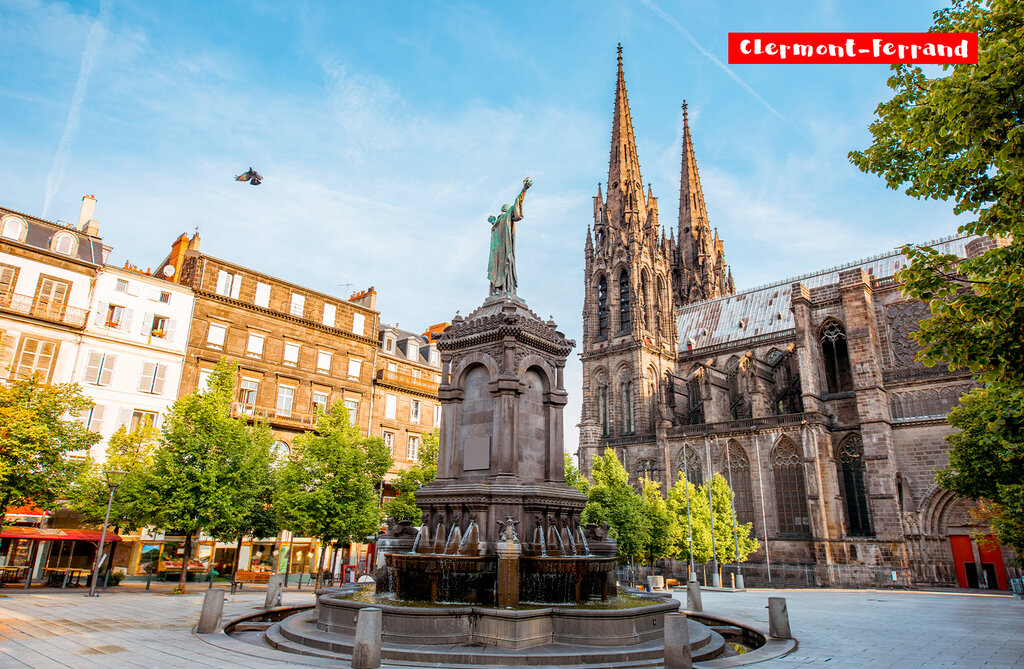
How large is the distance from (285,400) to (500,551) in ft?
94.6

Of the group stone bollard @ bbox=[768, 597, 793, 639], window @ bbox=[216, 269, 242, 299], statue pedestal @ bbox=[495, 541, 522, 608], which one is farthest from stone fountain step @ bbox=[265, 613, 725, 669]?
window @ bbox=[216, 269, 242, 299]

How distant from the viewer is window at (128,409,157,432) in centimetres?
3100

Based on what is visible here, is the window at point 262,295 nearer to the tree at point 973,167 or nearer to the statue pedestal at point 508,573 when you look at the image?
the statue pedestal at point 508,573

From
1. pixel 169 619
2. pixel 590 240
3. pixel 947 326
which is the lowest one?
pixel 169 619

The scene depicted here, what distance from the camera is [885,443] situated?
41656 millimetres

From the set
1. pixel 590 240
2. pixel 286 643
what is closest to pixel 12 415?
pixel 286 643

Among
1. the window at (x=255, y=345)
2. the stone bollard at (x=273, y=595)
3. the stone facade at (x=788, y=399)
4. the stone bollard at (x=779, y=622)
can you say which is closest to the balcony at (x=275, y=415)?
the window at (x=255, y=345)

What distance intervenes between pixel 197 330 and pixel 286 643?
2796 cm

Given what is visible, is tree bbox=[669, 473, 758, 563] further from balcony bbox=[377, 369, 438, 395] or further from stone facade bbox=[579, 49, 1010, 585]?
balcony bbox=[377, 369, 438, 395]

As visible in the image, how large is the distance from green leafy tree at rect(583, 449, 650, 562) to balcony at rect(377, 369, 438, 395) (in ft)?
47.5

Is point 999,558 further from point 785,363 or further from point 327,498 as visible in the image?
point 327,498

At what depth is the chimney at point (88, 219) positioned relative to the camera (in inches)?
1339

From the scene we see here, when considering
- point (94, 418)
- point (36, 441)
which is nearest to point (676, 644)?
point (36, 441)

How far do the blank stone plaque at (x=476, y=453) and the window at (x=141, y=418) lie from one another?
77.6ft
